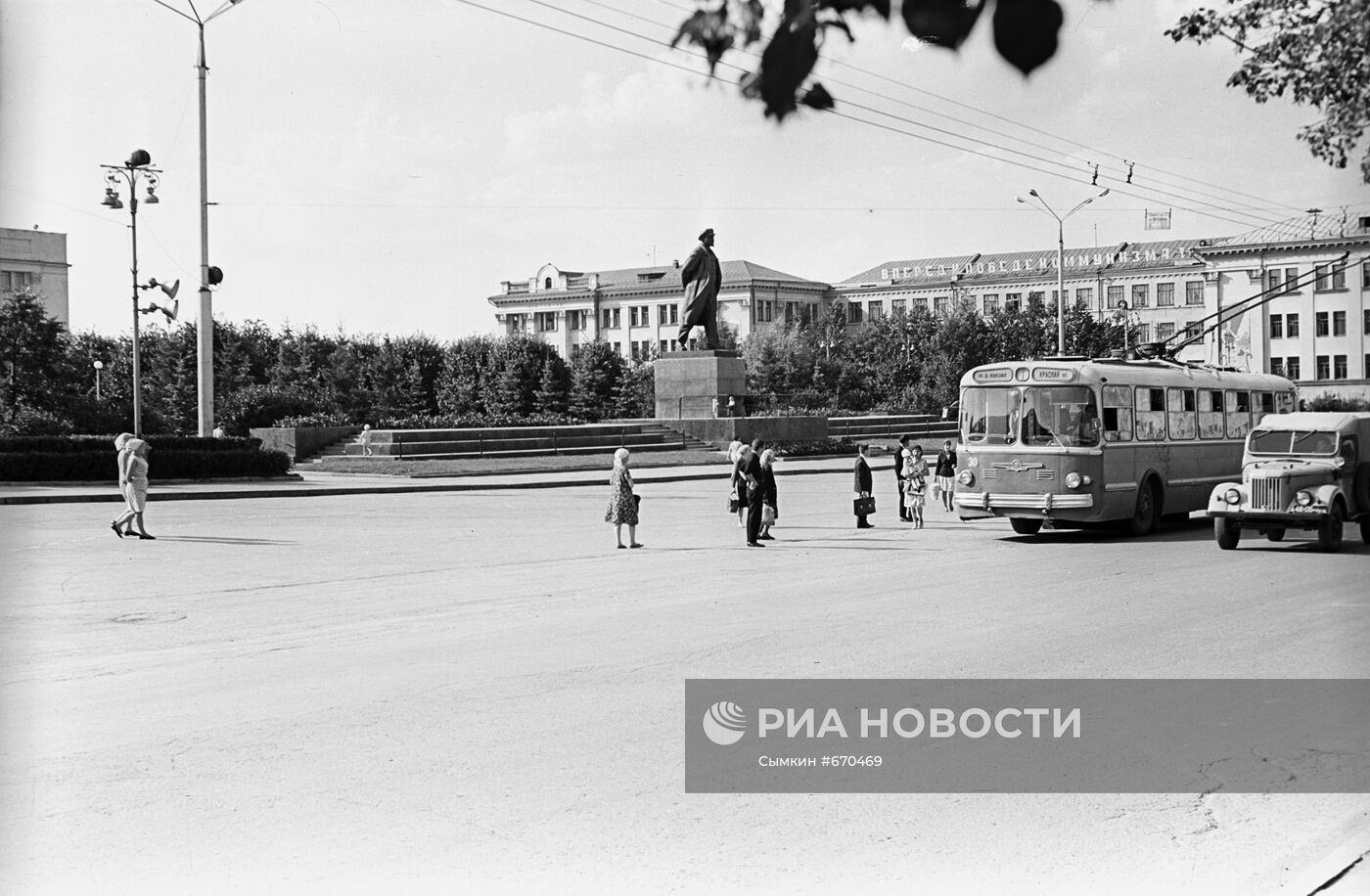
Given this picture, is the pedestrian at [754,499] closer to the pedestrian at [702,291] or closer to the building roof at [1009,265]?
the pedestrian at [702,291]

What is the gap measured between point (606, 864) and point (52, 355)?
48.8 m

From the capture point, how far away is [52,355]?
Result: 49.0 meters

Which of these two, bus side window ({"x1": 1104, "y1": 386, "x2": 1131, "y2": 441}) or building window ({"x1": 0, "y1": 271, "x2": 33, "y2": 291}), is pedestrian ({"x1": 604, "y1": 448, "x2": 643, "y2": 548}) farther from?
building window ({"x1": 0, "y1": 271, "x2": 33, "y2": 291})

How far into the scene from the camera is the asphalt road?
18.5 ft

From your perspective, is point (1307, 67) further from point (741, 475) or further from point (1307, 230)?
point (741, 475)

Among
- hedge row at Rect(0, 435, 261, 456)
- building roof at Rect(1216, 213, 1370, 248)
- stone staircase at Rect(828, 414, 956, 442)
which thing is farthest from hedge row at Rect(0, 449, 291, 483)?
stone staircase at Rect(828, 414, 956, 442)

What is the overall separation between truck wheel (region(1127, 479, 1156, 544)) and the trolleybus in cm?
2

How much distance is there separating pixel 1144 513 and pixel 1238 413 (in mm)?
4540

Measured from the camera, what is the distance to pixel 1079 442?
2131cm

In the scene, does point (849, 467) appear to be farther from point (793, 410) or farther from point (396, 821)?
point (396, 821)

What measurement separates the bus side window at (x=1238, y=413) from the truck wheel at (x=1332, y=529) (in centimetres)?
692

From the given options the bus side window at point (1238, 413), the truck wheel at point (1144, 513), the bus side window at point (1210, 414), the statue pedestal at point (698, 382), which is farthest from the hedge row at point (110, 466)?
the bus side window at point (1238, 413)

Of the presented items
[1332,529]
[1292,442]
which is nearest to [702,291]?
[1292,442]

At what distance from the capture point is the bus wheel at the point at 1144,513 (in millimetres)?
22400
